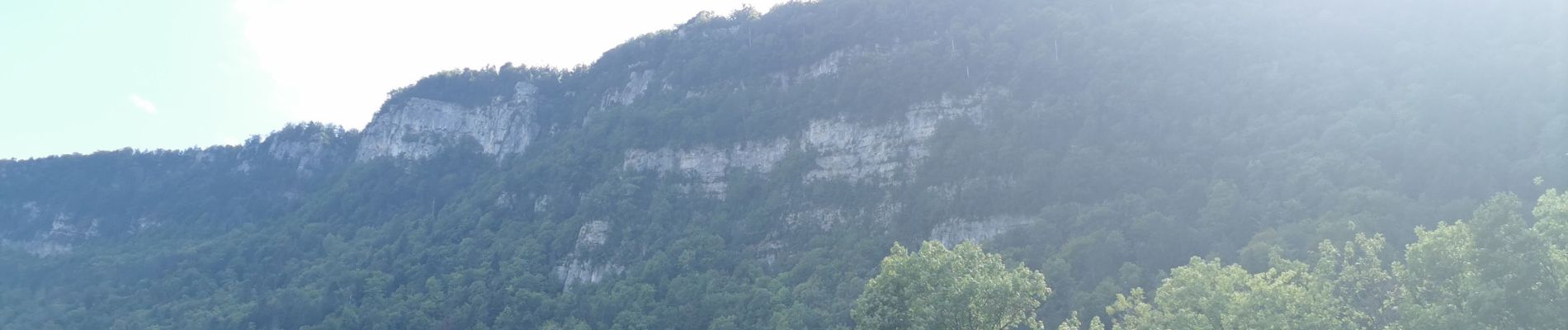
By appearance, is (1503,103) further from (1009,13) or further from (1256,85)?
(1009,13)

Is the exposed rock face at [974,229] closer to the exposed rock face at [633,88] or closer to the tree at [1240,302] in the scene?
the tree at [1240,302]

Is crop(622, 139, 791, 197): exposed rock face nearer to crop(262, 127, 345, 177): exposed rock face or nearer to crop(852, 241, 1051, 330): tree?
crop(262, 127, 345, 177): exposed rock face

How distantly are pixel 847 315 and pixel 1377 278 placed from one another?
111 ft

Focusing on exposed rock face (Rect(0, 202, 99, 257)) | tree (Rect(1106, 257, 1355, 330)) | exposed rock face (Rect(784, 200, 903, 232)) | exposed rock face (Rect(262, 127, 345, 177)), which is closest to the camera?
tree (Rect(1106, 257, 1355, 330))

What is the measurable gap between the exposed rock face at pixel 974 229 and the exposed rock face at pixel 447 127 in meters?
51.9

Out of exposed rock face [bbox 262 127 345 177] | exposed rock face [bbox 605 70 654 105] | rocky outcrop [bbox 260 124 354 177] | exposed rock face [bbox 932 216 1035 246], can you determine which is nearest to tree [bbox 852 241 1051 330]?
exposed rock face [bbox 932 216 1035 246]

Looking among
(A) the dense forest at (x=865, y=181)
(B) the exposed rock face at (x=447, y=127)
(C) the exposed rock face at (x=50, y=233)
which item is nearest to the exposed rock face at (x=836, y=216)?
(A) the dense forest at (x=865, y=181)

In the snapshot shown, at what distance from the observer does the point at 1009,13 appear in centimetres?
9388

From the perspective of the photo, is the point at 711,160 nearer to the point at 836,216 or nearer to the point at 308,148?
the point at 836,216

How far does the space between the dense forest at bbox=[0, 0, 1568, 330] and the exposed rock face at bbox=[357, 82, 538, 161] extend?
32 cm

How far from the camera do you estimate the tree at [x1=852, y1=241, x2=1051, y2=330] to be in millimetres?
30359

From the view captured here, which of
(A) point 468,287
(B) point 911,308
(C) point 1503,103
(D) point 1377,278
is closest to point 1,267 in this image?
(A) point 468,287

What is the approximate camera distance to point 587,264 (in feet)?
270

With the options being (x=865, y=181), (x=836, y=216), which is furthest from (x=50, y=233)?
(x=865, y=181)
